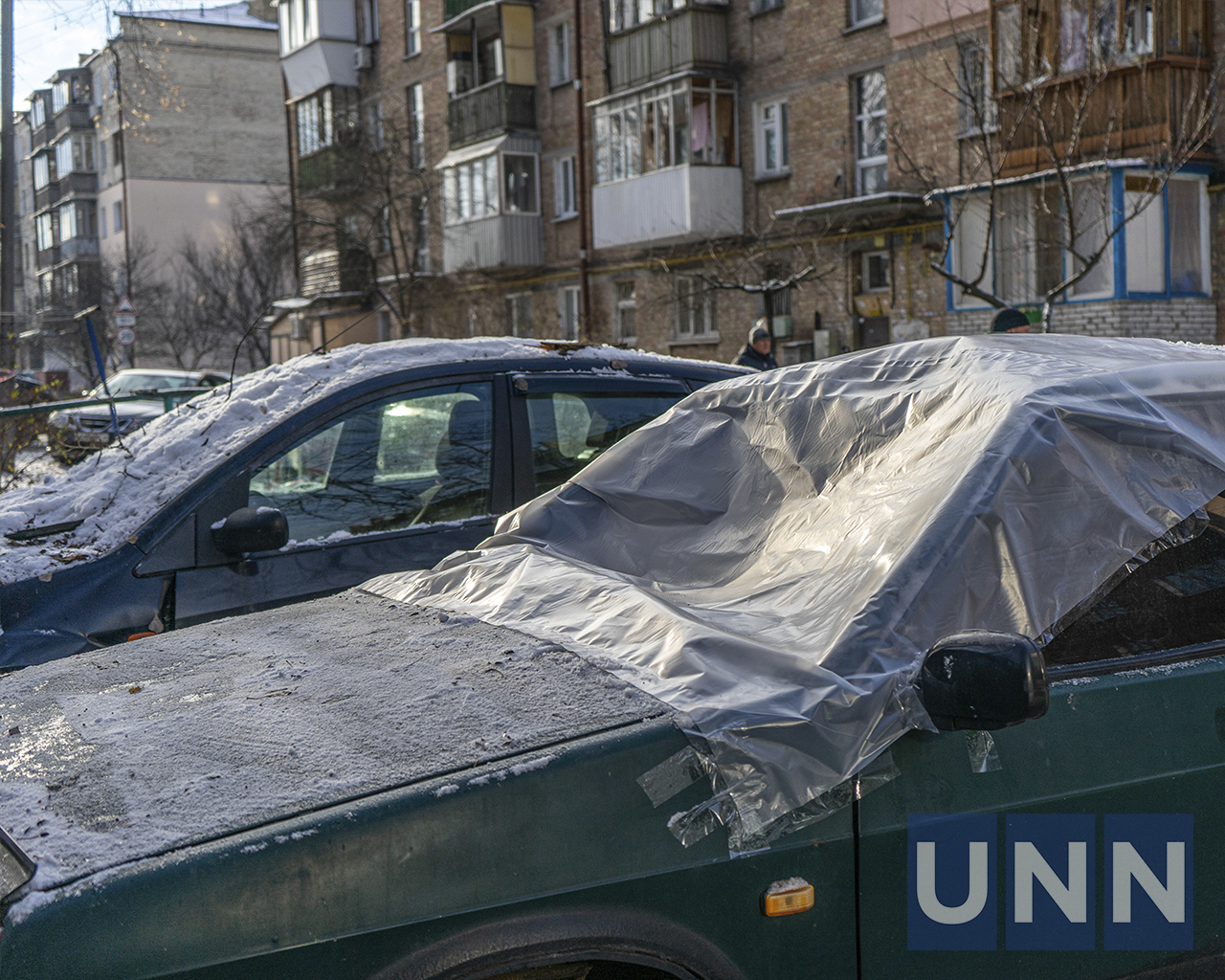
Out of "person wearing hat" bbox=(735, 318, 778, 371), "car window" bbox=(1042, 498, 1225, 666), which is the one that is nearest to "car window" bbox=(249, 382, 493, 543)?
"car window" bbox=(1042, 498, 1225, 666)

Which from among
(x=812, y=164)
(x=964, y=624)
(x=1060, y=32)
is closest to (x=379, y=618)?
(x=964, y=624)

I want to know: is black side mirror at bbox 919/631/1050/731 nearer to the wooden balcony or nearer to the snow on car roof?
the snow on car roof

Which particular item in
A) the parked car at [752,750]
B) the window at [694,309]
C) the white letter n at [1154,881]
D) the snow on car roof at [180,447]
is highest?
the window at [694,309]

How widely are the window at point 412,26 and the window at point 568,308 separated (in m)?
8.68

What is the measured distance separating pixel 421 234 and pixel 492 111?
4.45 meters

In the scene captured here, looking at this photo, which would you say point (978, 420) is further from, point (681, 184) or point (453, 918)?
point (681, 184)

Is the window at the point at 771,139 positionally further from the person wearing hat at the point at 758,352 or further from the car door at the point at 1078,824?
the car door at the point at 1078,824

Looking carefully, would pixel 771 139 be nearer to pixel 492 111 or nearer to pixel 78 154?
pixel 492 111

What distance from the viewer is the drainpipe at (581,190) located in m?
25.8

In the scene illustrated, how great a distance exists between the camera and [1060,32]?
54.4 feet

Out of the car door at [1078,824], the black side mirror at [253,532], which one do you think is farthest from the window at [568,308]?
the car door at [1078,824]

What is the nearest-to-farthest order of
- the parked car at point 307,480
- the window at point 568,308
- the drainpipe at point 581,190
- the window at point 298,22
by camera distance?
the parked car at point 307,480 → the drainpipe at point 581,190 → the window at point 568,308 → the window at point 298,22

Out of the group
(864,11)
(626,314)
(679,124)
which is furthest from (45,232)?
(864,11)

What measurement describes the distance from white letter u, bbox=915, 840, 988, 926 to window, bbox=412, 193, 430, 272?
28346mm
